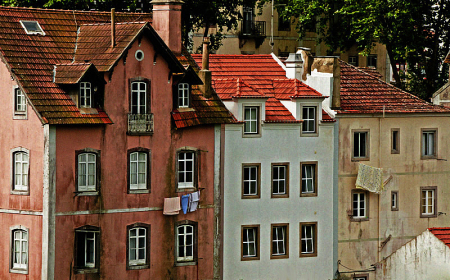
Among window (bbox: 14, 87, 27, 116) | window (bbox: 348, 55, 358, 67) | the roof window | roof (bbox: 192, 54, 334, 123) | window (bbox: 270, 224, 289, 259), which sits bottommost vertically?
window (bbox: 270, 224, 289, 259)

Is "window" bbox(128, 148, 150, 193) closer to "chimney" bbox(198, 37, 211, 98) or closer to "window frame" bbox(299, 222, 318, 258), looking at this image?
"chimney" bbox(198, 37, 211, 98)

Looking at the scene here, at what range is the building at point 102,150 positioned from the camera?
64438 mm

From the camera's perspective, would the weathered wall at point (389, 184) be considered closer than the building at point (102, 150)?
No

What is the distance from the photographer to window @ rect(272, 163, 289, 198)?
71.8 metres

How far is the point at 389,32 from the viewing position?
90750mm

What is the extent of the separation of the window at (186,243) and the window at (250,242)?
3223 millimetres

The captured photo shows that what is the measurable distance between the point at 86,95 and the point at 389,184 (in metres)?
19.9

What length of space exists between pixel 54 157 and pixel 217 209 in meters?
10.4

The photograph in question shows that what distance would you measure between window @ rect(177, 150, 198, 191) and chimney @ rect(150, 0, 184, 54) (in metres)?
5.86

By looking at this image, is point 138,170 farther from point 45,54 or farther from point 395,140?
point 395,140

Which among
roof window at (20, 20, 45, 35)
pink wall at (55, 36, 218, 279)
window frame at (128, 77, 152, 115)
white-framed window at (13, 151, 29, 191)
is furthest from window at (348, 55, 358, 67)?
white-framed window at (13, 151, 29, 191)

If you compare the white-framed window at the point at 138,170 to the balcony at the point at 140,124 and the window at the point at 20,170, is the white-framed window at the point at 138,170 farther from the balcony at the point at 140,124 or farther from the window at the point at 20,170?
the window at the point at 20,170

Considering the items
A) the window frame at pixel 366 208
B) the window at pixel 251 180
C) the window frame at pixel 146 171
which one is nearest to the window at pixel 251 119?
the window at pixel 251 180

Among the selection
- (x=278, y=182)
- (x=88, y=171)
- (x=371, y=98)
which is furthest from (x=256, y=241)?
(x=371, y=98)
